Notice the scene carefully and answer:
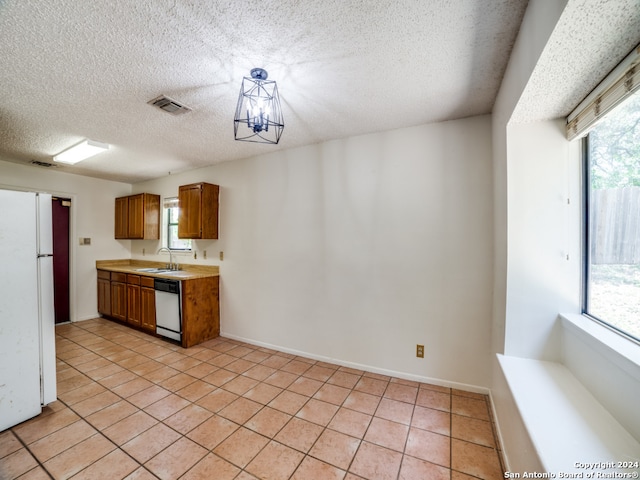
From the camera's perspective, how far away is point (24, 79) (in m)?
1.74

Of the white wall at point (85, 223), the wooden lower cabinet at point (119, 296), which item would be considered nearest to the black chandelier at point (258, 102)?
the wooden lower cabinet at point (119, 296)

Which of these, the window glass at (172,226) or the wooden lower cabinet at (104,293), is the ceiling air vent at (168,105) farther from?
the wooden lower cabinet at (104,293)

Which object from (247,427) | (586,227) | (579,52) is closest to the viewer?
(579,52)

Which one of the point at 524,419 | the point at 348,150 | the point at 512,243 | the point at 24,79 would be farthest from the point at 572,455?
the point at 24,79

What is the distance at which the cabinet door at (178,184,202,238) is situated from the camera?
3.58 metres

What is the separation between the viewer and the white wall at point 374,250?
2.27 m

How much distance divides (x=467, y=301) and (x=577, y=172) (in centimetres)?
122

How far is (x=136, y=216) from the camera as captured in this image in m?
4.51

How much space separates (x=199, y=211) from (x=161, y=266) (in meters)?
1.67

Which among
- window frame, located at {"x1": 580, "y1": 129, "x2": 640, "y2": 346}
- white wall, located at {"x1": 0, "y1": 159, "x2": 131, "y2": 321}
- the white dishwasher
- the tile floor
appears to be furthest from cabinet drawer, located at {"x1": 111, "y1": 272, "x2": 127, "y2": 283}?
window frame, located at {"x1": 580, "y1": 129, "x2": 640, "y2": 346}

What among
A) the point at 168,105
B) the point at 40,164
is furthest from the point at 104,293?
the point at 168,105

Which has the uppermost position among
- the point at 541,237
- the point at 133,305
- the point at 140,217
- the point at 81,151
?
the point at 81,151

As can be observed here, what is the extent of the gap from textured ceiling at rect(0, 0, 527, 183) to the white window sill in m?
1.57

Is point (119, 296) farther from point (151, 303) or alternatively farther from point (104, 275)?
point (151, 303)
